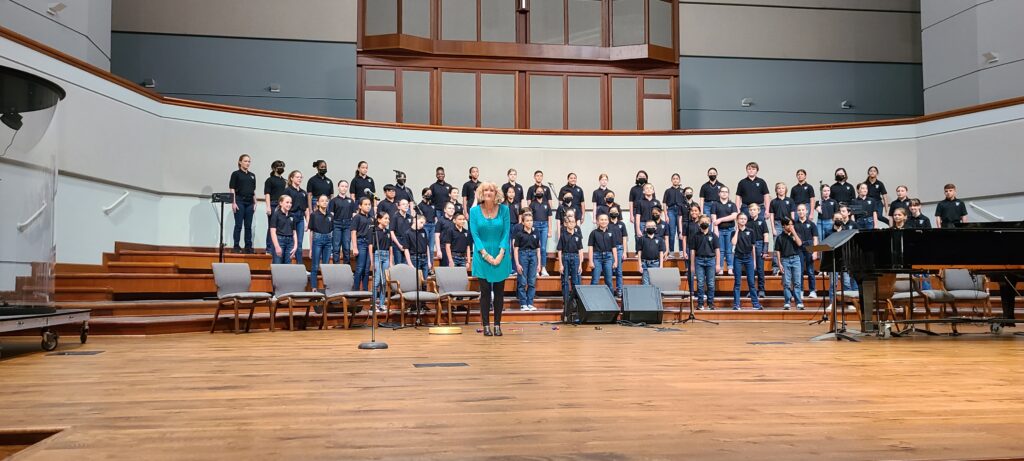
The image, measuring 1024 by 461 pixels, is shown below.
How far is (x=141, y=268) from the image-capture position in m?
8.91

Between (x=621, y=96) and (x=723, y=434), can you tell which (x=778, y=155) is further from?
(x=723, y=434)

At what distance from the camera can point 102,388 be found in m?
3.19

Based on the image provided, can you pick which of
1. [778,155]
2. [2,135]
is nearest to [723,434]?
[2,135]

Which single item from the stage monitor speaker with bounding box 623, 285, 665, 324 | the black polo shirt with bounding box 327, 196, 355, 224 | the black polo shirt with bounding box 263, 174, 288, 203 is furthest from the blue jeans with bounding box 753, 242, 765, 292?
the black polo shirt with bounding box 263, 174, 288, 203

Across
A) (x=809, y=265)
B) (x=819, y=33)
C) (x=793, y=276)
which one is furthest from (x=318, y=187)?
(x=819, y=33)

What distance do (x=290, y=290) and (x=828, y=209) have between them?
7270 millimetres

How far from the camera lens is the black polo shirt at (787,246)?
9891mm

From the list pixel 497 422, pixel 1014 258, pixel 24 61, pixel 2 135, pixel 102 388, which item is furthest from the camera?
pixel 24 61

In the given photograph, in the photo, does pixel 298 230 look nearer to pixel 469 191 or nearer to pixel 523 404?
pixel 469 191

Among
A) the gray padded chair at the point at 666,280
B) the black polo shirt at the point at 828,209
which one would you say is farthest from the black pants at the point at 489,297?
the black polo shirt at the point at 828,209

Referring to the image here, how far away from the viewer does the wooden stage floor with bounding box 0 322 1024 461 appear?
1.99 m

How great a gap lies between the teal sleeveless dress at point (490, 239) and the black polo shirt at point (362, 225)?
311 cm

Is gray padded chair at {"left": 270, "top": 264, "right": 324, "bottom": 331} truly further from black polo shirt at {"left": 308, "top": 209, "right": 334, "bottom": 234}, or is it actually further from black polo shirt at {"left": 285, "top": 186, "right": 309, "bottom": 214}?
black polo shirt at {"left": 285, "top": 186, "right": 309, "bottom": 214}

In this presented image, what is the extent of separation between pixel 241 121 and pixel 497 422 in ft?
33.7
